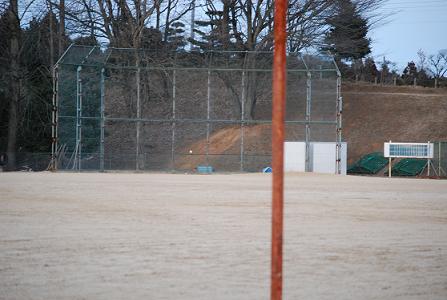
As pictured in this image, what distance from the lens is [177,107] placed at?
33.6m

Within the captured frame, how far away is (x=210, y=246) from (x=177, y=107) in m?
24.2

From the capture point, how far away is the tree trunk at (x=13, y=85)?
35500 millimetres

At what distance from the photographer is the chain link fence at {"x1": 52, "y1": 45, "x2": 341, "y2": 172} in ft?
97.0

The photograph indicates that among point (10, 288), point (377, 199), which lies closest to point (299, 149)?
point (377, 199)

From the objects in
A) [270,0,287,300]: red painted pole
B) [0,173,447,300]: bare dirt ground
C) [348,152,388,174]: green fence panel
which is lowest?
[0,173,447,300]: bare dirt ground

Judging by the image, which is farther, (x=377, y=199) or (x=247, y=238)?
(x=377, y=199)

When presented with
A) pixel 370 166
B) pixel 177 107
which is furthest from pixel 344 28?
pixel 177 107

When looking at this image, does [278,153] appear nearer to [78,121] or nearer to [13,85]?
[78,121]

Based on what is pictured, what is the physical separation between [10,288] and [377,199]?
486 inches

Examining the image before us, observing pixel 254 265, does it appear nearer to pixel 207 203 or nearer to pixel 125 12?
pixel 207 203

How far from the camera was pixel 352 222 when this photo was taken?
12906 millimetres

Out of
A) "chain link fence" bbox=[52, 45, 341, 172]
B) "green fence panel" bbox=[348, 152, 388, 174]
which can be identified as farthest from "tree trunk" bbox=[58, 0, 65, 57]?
"green fence panel" bbox=[348, 152, 388, 174]

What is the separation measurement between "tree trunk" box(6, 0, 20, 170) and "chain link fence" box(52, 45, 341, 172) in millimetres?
5782

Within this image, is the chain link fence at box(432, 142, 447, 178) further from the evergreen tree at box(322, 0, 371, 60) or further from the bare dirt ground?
the bare dirt ground
